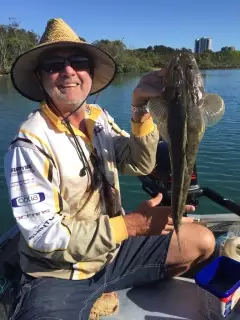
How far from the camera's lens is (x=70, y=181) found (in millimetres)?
2904

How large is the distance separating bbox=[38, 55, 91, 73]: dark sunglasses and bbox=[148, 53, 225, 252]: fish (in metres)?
0.86

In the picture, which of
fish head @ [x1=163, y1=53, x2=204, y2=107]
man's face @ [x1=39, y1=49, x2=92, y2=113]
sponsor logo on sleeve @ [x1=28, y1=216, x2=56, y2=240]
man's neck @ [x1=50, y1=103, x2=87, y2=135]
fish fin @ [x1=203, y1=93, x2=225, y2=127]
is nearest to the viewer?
fish head @ [x1=163, y1=53, x2=204, y2=107]

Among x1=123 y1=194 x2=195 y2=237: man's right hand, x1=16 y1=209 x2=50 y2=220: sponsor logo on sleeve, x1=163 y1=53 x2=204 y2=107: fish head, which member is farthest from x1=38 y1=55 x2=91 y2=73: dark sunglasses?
x1=123 y1=194 x2=195 y2=237: man's right hand

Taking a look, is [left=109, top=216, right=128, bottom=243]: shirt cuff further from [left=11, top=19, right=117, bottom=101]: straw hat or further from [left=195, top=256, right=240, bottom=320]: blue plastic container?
[left=11, top=19, right=117, bottom=101]: straw hat

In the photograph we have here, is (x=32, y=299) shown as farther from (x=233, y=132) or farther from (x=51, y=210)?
(x=233, y=132)

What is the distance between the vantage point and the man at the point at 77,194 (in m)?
2.56

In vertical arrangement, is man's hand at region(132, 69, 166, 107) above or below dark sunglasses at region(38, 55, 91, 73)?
below

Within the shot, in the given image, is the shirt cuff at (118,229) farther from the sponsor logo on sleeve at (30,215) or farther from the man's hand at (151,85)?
the man's hand at (151,85)

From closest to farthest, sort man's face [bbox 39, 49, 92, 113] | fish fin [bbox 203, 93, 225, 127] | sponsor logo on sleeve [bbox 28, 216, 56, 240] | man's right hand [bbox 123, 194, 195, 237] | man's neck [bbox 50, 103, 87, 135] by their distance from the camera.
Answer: fish fin [bbox 203, 93, 225, 127]
sponsor logo on sleeve [bbox 28, 216, 56, 240]
man's right hand [bbox 123, 194, 195, 237]
man's face [bbox 39, 49, 92, 113]
man's neck [bbox 50, 103, 87, 135]

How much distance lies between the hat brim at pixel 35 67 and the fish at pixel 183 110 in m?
0.98

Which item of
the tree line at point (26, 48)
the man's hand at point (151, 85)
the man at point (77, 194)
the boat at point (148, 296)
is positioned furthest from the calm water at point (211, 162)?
the tree line at point (26, 48)

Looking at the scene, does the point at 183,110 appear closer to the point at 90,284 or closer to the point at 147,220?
the point at 147,220

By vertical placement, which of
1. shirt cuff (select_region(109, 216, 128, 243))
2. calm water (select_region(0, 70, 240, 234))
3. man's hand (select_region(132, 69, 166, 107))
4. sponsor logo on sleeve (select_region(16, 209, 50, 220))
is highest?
man's hand (select_region(132, 69, 166, 107))

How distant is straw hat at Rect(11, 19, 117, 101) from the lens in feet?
9.64
